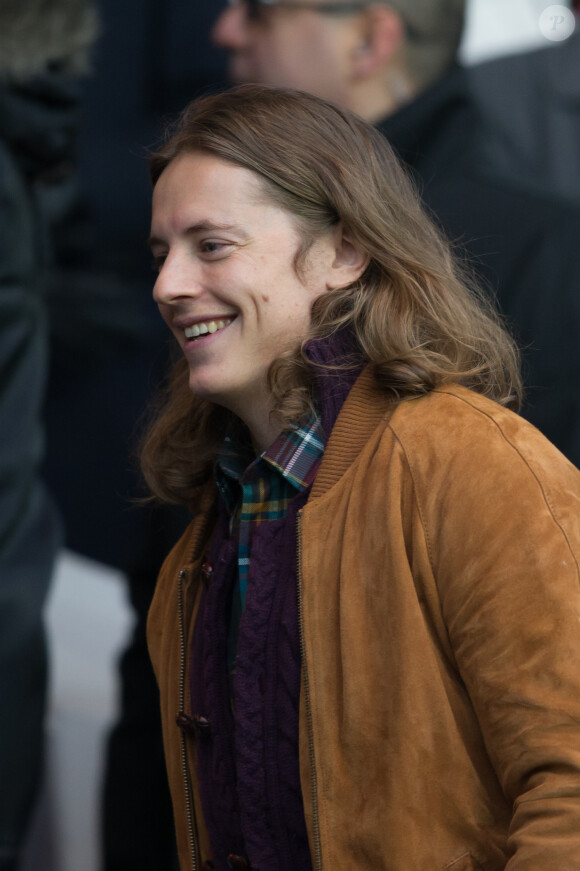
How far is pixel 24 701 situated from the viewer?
2811 millimetres

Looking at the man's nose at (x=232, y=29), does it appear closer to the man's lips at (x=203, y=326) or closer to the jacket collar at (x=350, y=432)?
the man's lips at (x=203, y=326)

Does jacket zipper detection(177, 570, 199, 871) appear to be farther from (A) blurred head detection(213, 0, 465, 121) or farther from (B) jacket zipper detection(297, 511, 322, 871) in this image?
(A) blurred head detection(213, 0, 465, 121)

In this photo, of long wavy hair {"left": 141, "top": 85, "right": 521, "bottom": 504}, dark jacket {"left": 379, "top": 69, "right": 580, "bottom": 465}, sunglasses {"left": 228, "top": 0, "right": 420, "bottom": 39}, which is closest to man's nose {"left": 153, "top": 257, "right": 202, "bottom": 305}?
long wavy hair {"left": 141, "top": 85, "right": 521, "bottom": 504}

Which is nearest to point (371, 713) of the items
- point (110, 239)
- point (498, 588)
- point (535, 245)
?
point (498, 588)

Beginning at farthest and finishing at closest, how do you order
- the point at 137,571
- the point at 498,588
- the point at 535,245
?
1. the point at 137,571
2. the point at 535,245
3. the point at 498,588

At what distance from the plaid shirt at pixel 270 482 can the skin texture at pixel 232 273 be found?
79 millimetres

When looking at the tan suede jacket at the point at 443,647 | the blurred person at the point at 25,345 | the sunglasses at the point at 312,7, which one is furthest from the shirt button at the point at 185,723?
the sunglasses at the point at 312,7

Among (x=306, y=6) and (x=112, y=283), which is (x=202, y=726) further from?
(x=112, y=283)

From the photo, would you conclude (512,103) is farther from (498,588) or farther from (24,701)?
(498,588)

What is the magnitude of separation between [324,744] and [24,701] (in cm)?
162

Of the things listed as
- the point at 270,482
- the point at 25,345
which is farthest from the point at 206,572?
the point at 25,345

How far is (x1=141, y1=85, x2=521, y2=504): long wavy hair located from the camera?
155cm

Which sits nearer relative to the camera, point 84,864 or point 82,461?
point 84,864

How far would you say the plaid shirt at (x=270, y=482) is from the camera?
154 cm
